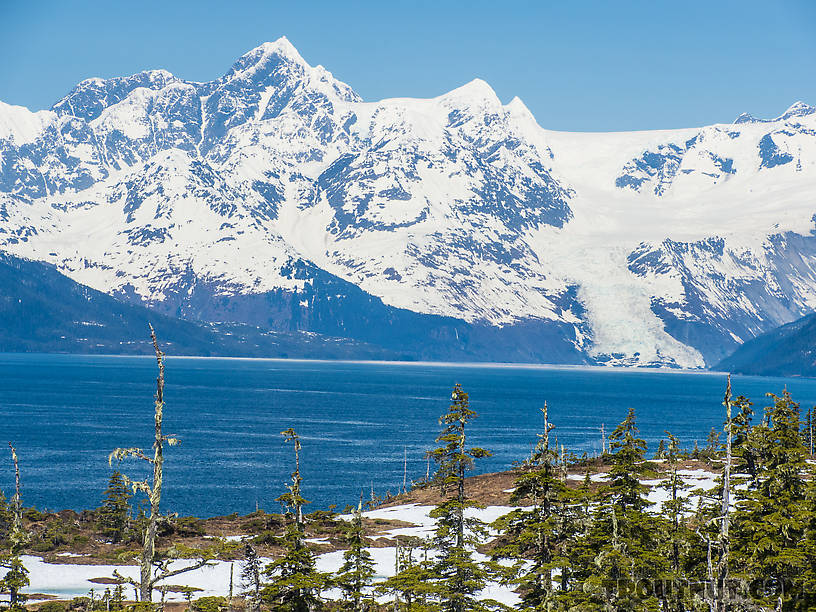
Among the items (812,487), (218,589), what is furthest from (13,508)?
(812,487)

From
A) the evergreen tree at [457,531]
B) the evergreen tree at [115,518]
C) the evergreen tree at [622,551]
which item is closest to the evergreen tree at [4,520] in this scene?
the evergreen tree at [115,518]

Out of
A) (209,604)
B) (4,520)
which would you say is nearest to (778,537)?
(209,604)

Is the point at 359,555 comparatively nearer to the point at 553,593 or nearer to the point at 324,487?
the point at 553,593

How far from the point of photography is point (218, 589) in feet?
239

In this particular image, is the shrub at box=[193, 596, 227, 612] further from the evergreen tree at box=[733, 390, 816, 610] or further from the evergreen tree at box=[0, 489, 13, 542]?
the evergreen tree at box=[0, 489, 13, 542]

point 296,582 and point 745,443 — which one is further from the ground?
point 745,443

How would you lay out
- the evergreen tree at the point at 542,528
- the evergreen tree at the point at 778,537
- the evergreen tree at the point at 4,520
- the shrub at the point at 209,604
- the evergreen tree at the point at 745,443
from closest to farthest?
the evergreen tree at the point at 778,537, the evergreen tree at the point at 542,528, the shrub at the point at 209,604, the evergreen tree at the point at 745,443, the evergreen tree at the point at 4,520

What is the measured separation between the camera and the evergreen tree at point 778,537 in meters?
46.5

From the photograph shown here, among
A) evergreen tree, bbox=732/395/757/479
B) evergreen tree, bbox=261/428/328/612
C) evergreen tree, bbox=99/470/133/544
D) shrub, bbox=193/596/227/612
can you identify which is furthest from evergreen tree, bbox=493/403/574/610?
evergreen tree, bbox=99/470/133/544

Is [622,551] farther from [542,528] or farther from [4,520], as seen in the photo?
[4,520]

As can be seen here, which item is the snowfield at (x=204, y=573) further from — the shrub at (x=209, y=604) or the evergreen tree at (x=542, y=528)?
the evergreen tree at (x=542, y=528)

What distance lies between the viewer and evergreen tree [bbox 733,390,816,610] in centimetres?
4650

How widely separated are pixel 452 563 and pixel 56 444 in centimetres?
16589

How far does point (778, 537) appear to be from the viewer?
48.7 meters
